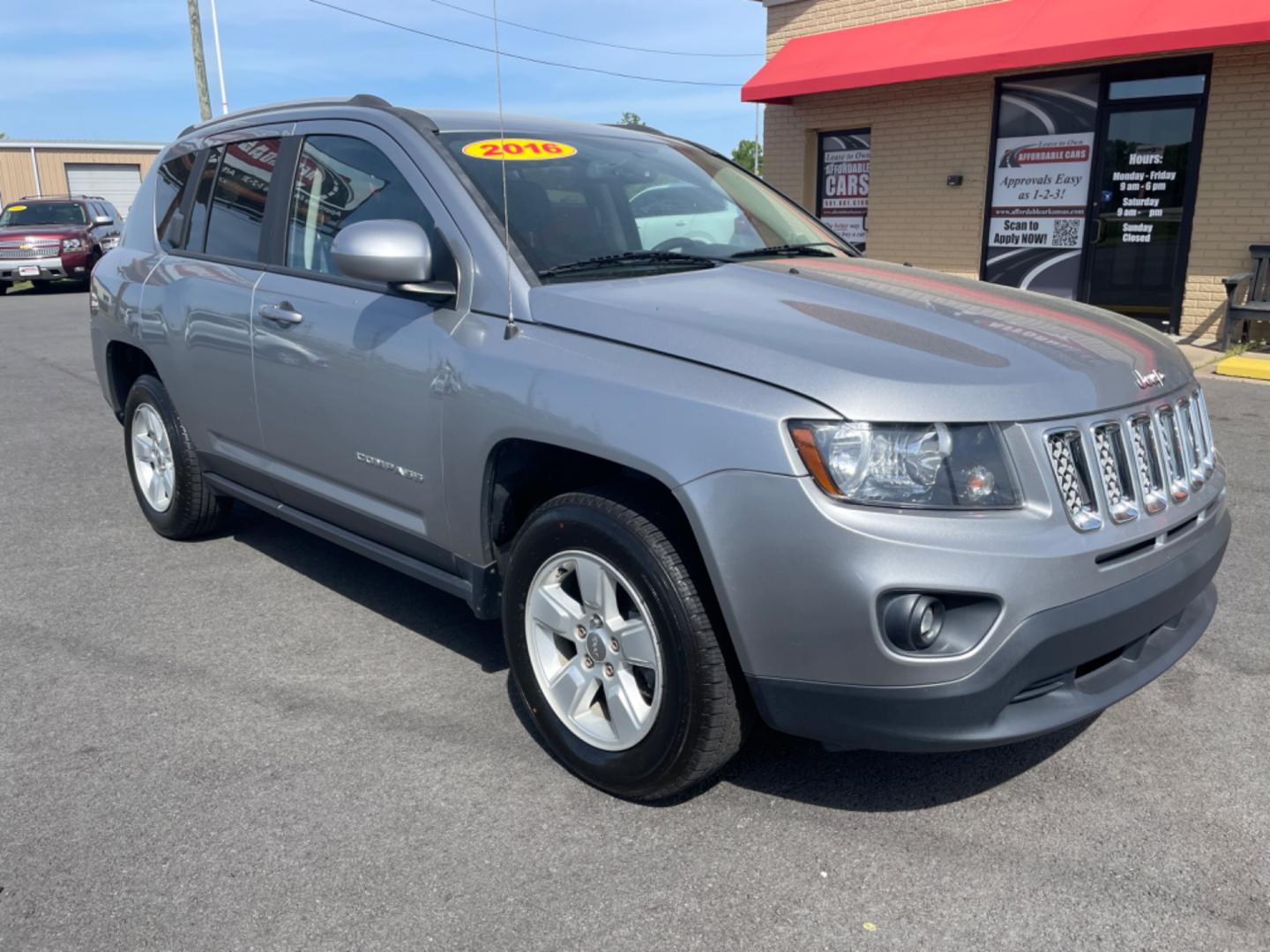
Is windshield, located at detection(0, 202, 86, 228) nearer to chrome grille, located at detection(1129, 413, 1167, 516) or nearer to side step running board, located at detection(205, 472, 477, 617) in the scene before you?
side step running board, located at detection(205, 472, 477, 617)

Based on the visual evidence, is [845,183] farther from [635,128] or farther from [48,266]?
[48,266]

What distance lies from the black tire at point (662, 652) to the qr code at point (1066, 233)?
10.6 m

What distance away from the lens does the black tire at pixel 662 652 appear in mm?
2549

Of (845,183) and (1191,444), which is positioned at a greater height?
(845,183)

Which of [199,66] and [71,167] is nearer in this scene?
[199,66]

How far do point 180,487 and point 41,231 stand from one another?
18732 millimetres

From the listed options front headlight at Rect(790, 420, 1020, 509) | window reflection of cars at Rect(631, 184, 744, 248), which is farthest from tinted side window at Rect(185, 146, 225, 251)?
front headlight at Rect(790, 420, 1020, 509)

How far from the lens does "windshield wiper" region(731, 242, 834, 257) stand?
3705mm

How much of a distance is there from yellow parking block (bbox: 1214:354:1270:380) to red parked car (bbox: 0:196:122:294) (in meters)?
18.2

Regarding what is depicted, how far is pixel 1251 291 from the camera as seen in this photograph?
10.3 meters

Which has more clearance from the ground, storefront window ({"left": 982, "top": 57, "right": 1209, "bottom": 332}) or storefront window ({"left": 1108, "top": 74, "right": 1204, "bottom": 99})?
storefront window ({"left": 1108, "top": 74, "right": 1204, "bottom": 99})

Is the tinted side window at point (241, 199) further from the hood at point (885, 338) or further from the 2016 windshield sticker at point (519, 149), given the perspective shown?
the hood at point (885, 338)

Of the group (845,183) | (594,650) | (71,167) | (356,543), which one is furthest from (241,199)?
(71,167)

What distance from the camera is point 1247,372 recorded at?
905 centimetres
